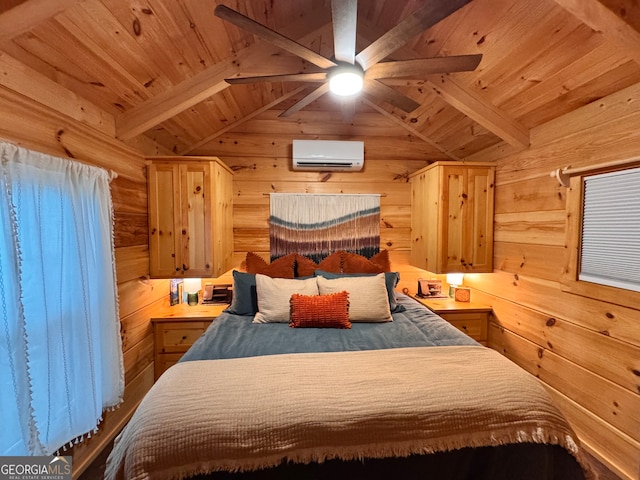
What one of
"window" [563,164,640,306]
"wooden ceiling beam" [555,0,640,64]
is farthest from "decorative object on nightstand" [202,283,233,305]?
"wooden ceiling beam" [555,0,640,64]

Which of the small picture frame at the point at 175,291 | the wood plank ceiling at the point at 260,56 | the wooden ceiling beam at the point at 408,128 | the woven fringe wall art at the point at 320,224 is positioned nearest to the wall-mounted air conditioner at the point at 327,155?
the woven fringe wall art at the point at 320,224

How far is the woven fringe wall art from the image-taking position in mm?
2943

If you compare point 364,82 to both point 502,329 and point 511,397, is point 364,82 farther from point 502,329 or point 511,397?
point 502,329

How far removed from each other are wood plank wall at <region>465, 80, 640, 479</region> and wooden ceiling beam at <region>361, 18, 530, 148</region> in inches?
5.1

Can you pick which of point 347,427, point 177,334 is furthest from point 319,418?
point 177,334

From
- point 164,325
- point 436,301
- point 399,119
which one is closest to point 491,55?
point 399,119

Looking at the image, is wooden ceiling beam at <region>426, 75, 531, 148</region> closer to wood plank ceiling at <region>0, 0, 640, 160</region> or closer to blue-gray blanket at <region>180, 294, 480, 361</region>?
wood plank ceiling at <region>0, 0, 640, 160</region>

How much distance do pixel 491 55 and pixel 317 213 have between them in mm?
1850

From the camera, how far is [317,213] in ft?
9.73

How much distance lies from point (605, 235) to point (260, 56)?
8.19 feet

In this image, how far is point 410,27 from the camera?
43.9 inches

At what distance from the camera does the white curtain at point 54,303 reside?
1189 mm

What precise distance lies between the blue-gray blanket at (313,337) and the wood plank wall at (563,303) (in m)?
0.82

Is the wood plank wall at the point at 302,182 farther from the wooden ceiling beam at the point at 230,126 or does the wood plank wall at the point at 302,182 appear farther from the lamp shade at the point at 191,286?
the lamp shade at the point at 191,286
